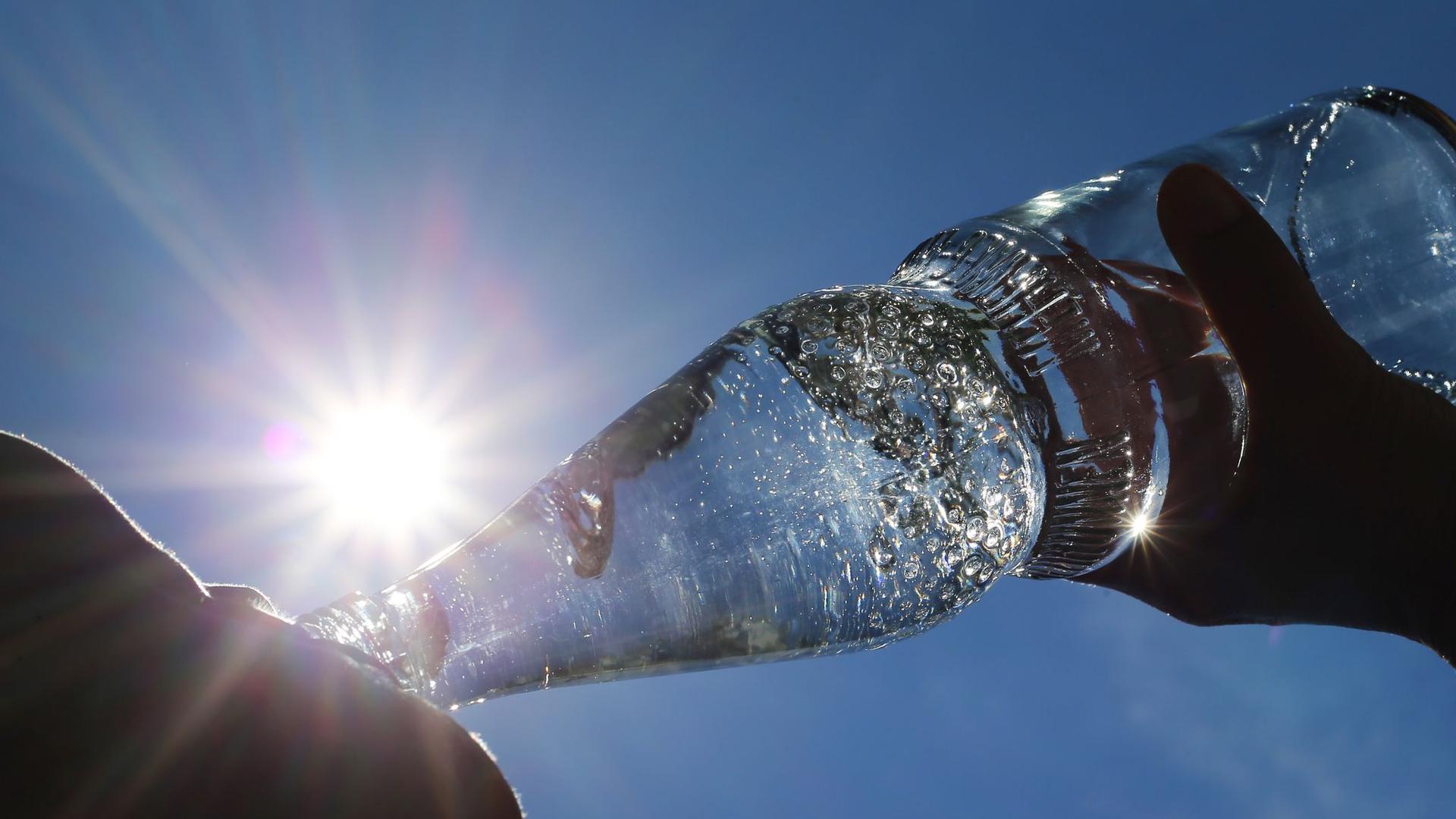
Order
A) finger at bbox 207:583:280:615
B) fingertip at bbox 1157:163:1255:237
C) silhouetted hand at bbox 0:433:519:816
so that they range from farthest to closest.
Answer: fingertip at bbox 1157:163:1255:237
finger at bbox 207:583:280:615
silhouetted hand at bbox 0:433:519:816

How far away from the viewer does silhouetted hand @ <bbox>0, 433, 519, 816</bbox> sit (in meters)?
0.21

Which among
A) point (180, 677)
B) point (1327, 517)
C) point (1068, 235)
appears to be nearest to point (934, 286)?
point (1068, 235)

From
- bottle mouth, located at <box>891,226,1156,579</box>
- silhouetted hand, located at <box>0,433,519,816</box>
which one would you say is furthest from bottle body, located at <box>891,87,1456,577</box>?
silhouetted hand, located at <box>0,433,519,816</box>

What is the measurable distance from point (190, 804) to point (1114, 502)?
581 mm

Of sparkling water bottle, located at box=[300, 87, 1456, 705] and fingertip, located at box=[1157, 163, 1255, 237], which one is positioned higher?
fingertip, located at box=[1157, 163, 1255, 237]

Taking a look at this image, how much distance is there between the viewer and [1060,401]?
0.58 metres

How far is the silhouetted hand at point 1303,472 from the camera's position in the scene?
584 millimetres

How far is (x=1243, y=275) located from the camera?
585 mm

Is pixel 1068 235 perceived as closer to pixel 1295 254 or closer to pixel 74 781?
pixel 1295 254

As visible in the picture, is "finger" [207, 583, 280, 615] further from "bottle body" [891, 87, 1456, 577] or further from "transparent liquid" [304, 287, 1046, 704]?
"bottle body" [891, 87, 1456, 577]

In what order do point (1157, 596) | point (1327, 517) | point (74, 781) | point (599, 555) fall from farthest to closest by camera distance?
1. point (1157, 596)
2. point (1327, 517)
3. point (599, 555)
4. point (74, 781)

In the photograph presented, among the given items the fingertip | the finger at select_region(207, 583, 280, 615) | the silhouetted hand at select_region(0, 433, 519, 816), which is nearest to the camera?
the silhouetted hand at select_region(0, 433, 519, 816)

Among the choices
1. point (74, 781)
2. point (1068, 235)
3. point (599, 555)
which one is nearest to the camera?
point (74, 781)

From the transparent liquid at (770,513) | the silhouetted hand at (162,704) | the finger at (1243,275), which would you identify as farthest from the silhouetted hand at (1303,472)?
the silhouetted hand at (162,704)
